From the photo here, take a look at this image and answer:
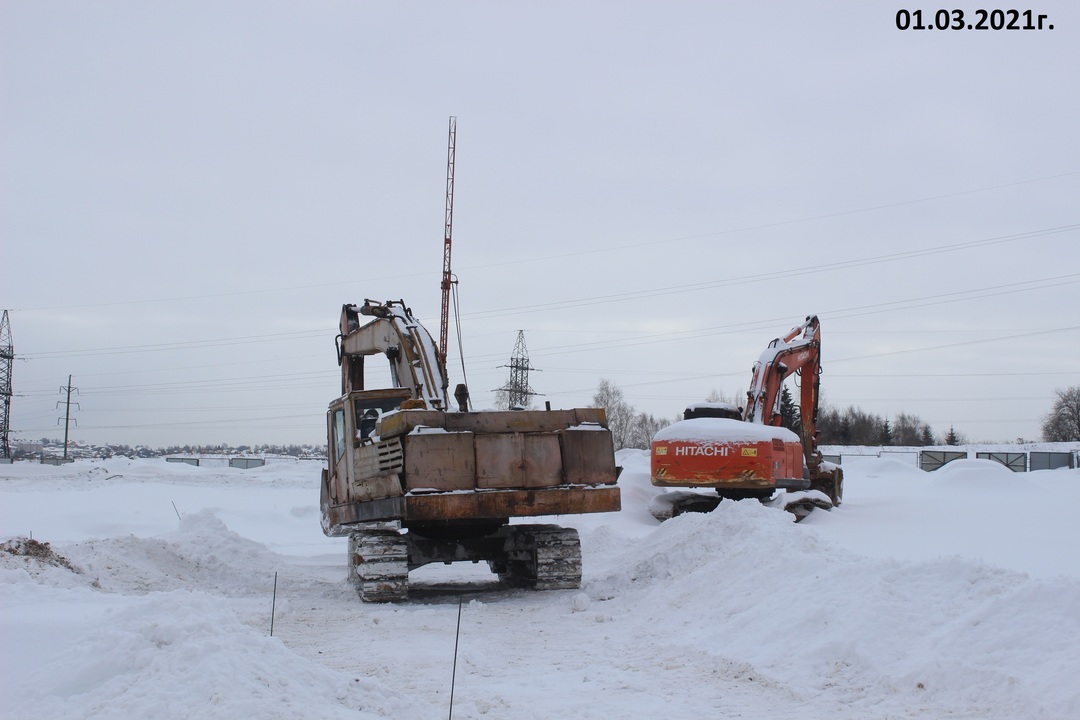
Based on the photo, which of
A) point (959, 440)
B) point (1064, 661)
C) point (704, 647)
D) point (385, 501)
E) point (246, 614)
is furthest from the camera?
point (959, 440)

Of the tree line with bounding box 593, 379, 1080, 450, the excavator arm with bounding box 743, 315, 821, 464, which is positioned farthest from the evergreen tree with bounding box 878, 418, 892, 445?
the excavator arm with bounding box 743, 315, 821, 464

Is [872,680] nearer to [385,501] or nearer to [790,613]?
[790,613]

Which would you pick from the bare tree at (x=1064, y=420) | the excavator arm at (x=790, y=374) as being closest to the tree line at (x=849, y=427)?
the bare tree at (x=1064, y=420)

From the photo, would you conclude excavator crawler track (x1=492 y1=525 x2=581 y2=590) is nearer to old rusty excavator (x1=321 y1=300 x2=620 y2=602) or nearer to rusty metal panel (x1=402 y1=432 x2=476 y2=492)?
old rusty excavator (x1=321 y1=300 x2=620 y2=602)

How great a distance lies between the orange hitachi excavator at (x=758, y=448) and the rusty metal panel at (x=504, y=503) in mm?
7410

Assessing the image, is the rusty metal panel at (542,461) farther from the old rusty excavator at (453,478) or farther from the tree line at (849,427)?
the tree line at (849,427)

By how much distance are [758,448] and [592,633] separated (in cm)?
982

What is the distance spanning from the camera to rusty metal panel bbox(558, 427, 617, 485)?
1170 centimetres

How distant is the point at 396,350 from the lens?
13789 millimetres

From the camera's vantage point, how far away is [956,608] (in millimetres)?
7480

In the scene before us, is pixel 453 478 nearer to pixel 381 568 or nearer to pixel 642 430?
pixel 381 568

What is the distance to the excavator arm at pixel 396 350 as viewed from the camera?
13.2 m

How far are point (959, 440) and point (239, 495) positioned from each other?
3405 inches

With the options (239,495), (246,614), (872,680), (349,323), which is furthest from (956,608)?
(239,495)
